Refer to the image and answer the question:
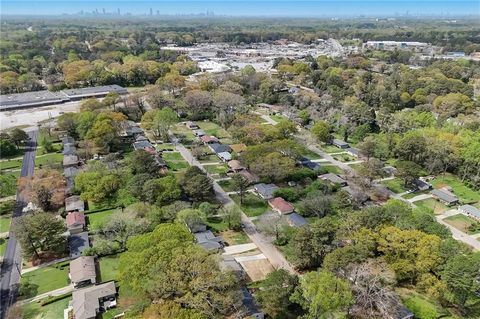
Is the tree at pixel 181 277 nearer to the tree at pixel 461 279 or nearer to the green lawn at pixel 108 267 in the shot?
the green lawn at pixel 108 267

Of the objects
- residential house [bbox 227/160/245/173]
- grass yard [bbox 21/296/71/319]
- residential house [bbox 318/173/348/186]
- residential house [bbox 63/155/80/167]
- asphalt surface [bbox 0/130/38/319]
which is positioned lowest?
grass yard [bbox 21/296/71/319]

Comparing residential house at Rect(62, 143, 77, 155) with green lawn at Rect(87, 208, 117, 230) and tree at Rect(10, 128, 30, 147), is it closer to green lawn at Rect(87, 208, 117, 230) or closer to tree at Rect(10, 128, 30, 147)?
tree at Rect(10, 128, 30, 147)

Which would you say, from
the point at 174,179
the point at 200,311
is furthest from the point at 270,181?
the point at 200,311

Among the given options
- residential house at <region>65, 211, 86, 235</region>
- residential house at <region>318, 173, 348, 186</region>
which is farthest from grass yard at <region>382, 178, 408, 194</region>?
residential house at <region>65, 211, 86, 235</region>

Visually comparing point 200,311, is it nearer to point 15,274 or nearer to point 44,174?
point 15,274

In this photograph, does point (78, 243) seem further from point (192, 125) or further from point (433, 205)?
point (433, 205)

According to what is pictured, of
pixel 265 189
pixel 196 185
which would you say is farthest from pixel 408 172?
pixel 196 185

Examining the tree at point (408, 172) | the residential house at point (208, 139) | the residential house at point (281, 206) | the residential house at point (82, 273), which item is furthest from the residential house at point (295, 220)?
the residential house at point (208, 139)
